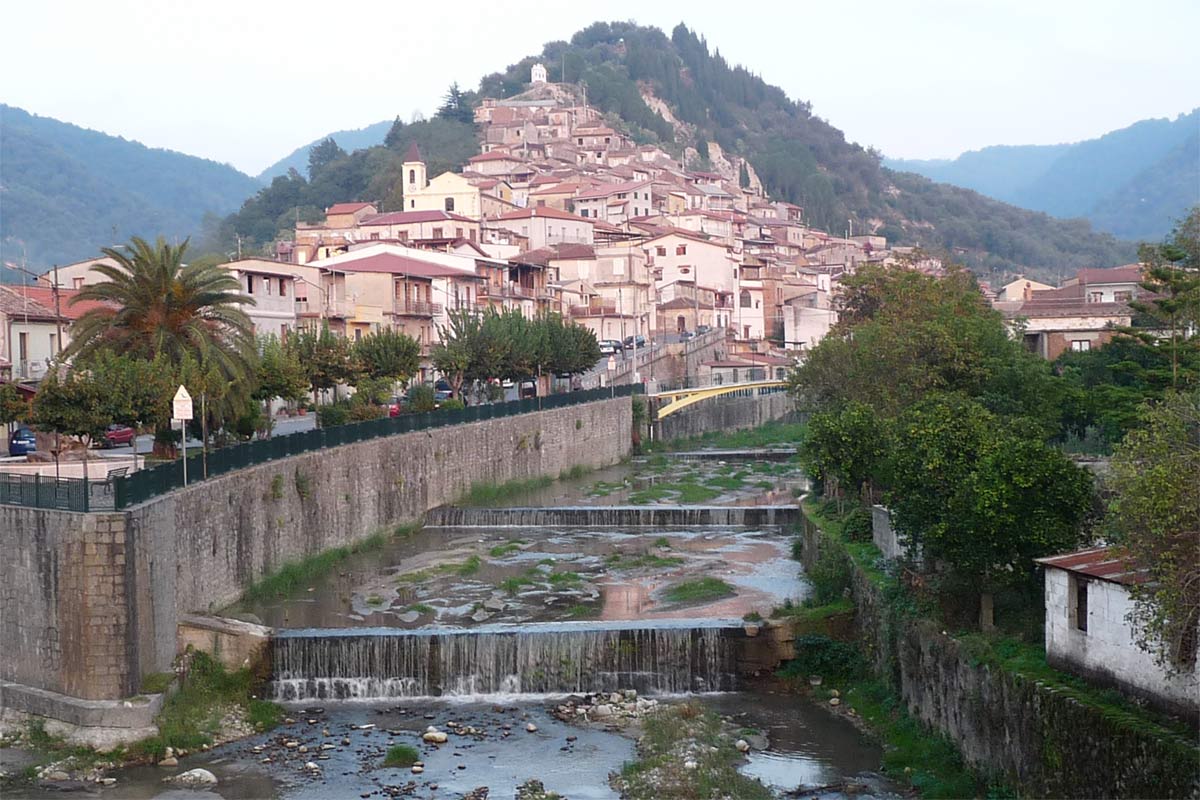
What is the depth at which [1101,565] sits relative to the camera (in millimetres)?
19375

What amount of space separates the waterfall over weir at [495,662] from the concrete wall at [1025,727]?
3876 millimetres

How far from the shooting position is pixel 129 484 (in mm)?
25516

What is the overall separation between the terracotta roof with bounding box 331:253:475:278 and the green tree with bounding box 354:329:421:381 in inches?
756

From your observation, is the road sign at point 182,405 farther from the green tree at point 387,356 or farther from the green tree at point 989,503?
the green tree at point 387,356

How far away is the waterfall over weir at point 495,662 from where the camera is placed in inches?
1105

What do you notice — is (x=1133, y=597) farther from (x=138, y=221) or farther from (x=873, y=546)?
(x=138, y=221)

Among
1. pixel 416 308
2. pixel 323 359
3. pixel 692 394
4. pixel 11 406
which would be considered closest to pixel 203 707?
pixel 11 406

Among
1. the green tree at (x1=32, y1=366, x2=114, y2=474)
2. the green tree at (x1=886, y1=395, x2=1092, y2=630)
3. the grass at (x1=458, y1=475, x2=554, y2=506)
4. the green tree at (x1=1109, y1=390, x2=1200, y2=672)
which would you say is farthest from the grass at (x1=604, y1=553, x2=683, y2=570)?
the green tree at (x1=1109, y1=390, x2=1200, y2=672)

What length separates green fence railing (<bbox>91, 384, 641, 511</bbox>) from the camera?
26.5 metres

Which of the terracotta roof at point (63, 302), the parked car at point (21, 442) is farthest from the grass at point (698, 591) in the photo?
the terracotta roof at point (63, 302)

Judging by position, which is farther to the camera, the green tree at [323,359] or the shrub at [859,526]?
the green tree at [323,359]

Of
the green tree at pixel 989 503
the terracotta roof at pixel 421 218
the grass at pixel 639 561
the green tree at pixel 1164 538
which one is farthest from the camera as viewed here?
the terracotta roof at pixel 421 218

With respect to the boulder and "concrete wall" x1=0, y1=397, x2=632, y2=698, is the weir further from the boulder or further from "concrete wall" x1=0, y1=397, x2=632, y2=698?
the boulder

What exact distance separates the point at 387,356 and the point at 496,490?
6.34 meters
